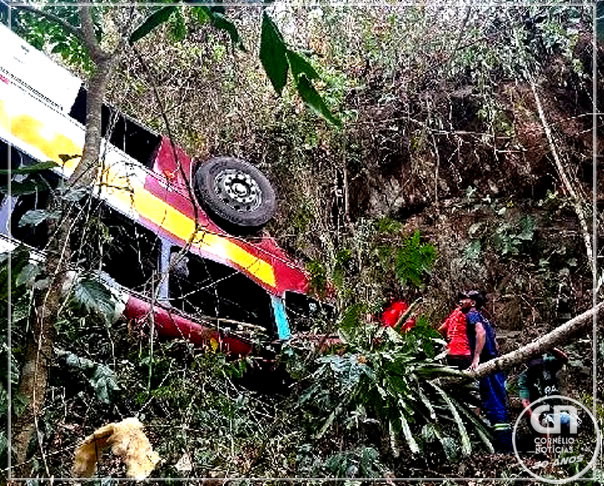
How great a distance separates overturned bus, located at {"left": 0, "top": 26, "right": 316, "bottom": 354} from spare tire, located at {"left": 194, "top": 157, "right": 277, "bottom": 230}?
0.01 metres

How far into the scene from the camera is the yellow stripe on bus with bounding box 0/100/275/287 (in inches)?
159

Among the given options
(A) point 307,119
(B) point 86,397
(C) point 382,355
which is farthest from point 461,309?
(A) point 307,119

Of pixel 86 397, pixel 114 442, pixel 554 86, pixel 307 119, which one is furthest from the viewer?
pixel 307 119

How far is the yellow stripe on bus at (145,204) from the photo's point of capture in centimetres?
405

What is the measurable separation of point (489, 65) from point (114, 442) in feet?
19.0

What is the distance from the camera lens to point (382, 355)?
3.62 meters

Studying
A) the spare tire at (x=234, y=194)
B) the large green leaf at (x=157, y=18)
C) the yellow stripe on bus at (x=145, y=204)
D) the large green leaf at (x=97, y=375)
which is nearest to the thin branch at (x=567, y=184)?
the spare tire at (x=234, y=194)

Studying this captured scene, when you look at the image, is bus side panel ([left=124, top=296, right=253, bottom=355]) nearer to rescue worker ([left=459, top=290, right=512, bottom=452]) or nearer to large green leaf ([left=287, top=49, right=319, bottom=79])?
rescue worker ([left=459, top=290, right=512, bottom=452])

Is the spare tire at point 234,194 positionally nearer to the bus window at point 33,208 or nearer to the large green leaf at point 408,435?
the bus window at point 33,208

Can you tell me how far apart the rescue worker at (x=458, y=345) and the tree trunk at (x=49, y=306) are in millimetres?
2773

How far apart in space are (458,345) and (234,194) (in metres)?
2.04

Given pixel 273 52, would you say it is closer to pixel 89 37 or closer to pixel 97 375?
pixel 89 37

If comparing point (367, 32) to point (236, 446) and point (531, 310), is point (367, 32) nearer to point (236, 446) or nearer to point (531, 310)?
point (531, 310)

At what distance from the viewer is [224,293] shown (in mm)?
4770
